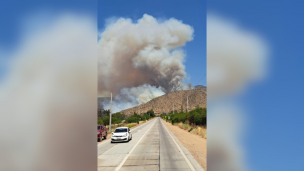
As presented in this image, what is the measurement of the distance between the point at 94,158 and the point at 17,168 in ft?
4.43

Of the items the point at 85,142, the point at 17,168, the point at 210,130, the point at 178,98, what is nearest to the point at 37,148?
the point at 17,168

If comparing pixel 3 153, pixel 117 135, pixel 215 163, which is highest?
pixel 3 153

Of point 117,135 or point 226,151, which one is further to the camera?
point 117,135

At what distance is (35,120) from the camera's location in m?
4.12

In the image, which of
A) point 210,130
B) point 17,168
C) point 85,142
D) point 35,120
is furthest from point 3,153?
point 210,130

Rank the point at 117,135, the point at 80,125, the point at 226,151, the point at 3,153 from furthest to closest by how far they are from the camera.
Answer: the point at 117,135 < the point at 226,151 < the point at 3,153 < the point at 80,125

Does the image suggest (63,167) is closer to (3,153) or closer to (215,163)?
(3,153)

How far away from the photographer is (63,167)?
405cm

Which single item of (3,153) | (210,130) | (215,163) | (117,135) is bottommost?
(117,135)

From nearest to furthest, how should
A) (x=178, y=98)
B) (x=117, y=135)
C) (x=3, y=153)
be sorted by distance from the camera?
(x=3, y=153), (x=117, y=135), (x=178, y=98)

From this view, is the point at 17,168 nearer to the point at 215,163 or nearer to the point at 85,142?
the point at 85,142

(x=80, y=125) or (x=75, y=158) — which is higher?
(x=80, y=125)

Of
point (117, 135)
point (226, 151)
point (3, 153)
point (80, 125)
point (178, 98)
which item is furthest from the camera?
point (178, 98)

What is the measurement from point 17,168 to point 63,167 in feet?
2.67
